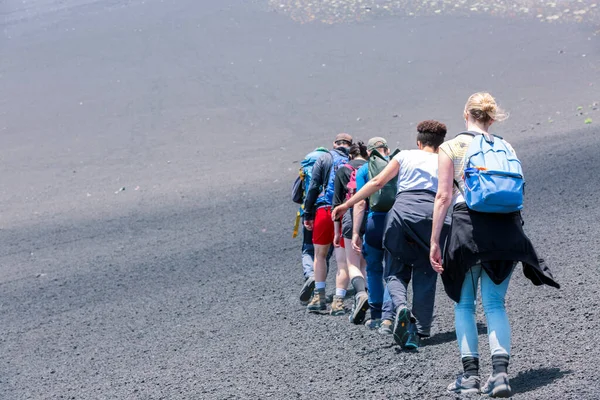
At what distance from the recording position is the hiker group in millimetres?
4496

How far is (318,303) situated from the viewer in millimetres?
7777

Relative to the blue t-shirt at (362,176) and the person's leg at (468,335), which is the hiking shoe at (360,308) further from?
the person's leg at (468,335)

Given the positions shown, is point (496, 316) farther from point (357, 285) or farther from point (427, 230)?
point (357, 285)

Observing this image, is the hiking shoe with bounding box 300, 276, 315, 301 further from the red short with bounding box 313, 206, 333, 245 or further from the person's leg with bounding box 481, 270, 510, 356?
the person's leg with bounding box 481, 270, 510, 356

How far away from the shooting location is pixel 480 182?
4.41 m

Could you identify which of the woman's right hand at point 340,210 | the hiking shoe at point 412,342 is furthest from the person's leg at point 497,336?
the woman's right hand at point 340,210

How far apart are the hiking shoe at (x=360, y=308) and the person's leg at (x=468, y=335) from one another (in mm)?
2109

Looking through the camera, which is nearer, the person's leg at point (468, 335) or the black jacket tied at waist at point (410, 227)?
the person's leg at point (468, 335)

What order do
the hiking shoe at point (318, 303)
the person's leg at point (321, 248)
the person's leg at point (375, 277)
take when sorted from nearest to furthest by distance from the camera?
the person's leg at point (375, 277), the person's leg at point (321, 248), the hiking shoe at point (318, 303)

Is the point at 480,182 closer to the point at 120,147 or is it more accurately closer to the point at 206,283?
the point at 206,283

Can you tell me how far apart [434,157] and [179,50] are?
21.1m

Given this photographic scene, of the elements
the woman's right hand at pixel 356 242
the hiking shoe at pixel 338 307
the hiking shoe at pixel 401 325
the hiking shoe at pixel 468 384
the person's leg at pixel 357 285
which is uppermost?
the hiking shoe at pixel 468 384

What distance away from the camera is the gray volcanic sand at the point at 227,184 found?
6188 millimetres

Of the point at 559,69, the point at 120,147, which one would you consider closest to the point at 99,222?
the point at 120,147
